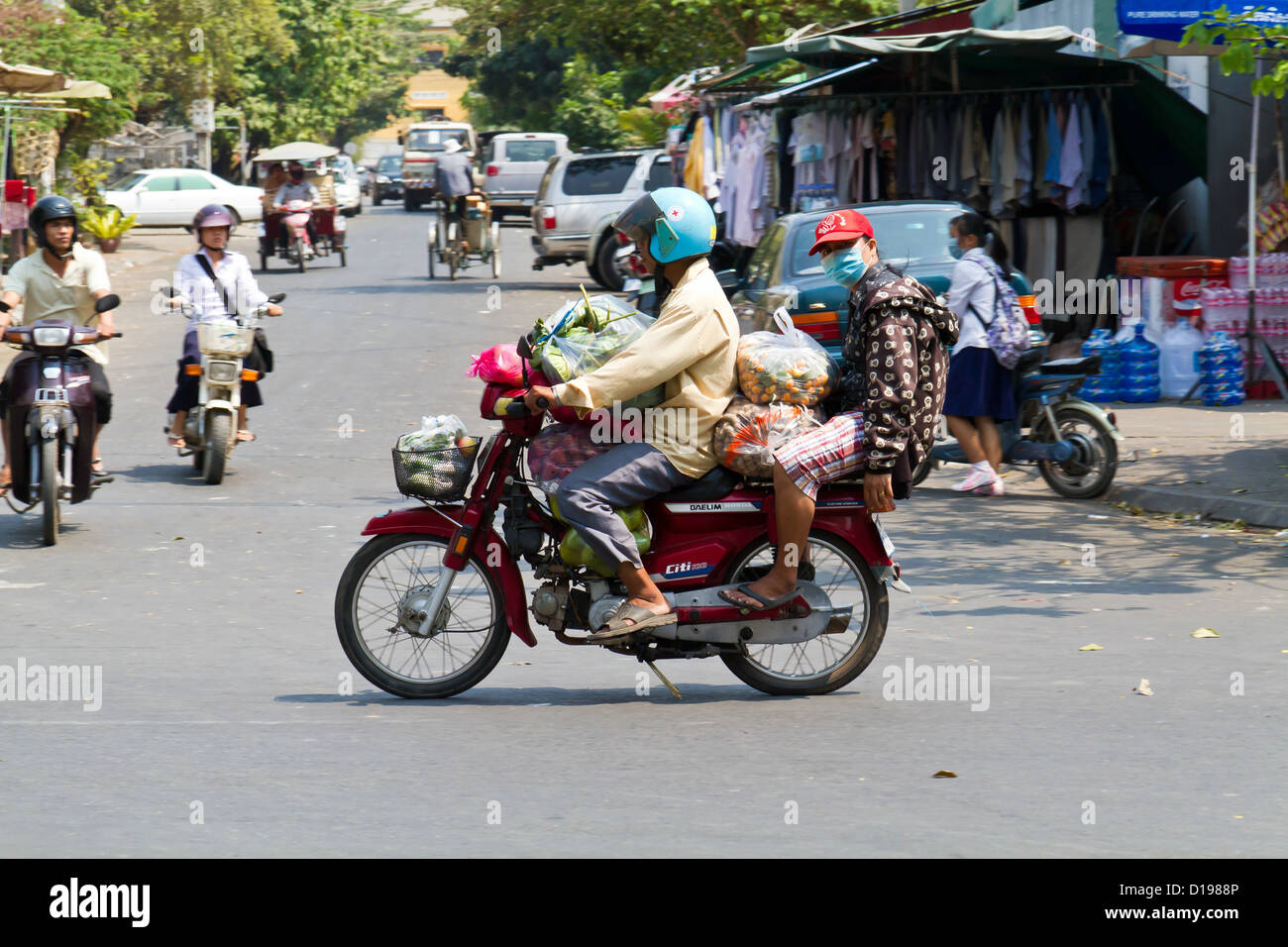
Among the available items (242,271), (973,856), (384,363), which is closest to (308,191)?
(384,363)

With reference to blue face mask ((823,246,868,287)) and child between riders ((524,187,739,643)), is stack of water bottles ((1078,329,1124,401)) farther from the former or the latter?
child between riders ((524,187,739,643))

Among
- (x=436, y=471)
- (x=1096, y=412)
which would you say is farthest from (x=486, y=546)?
(x=1096, y=412)

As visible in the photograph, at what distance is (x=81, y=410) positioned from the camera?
9.72 m

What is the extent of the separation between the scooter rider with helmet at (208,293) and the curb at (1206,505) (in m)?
6.12

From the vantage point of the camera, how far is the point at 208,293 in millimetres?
11891

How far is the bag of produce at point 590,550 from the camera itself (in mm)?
6121

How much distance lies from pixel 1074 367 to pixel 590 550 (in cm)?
572

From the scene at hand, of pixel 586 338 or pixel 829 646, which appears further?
pixel 829 646

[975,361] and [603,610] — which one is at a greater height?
[975,361]

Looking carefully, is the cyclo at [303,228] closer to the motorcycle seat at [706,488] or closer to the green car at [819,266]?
the green car at [819,266]

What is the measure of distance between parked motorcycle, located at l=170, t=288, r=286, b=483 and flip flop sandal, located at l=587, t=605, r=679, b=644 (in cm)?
616

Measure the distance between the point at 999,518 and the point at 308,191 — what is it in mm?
20269

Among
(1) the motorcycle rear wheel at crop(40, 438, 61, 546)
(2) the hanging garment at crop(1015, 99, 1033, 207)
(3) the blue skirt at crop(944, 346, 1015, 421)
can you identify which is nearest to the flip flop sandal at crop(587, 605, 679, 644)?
(1) the motorcycle rear wheel at crop(40, 438, 61, 546)

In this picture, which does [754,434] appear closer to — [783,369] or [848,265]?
[783,369]
